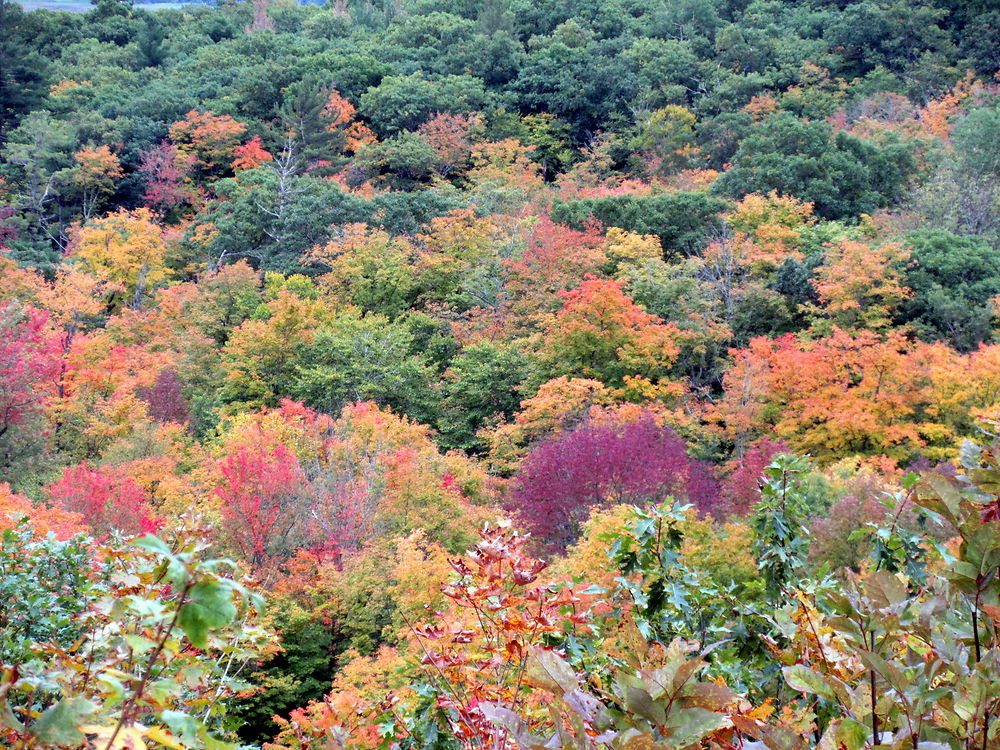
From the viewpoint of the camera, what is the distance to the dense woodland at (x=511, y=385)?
1.59m

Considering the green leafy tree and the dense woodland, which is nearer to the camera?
the dense woodland

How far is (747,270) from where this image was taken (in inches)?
818

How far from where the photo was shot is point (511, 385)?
61.1 feet

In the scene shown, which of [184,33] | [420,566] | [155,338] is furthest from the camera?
[184,33]

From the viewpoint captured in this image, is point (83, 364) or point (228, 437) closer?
point (228, 437)

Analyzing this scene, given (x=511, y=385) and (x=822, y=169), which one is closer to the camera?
(x=511, y=385)

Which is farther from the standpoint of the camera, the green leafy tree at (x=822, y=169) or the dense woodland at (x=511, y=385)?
the green leafy tree at (x=822, y=169)

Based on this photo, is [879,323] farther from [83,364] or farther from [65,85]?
[65,85]

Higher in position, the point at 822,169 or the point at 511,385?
the point at 822,169

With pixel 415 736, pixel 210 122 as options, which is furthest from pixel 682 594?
pixel 210 122

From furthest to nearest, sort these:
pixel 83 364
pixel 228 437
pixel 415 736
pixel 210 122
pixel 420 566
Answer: pixel 210 122
pixel 83 364
pixel 228 437
pixel 420 566
pixel 415 736

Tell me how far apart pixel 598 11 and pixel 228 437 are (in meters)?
36.4

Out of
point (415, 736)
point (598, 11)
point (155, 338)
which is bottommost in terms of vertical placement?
point (155, 338)

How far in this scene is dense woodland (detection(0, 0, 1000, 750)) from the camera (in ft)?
5.23
